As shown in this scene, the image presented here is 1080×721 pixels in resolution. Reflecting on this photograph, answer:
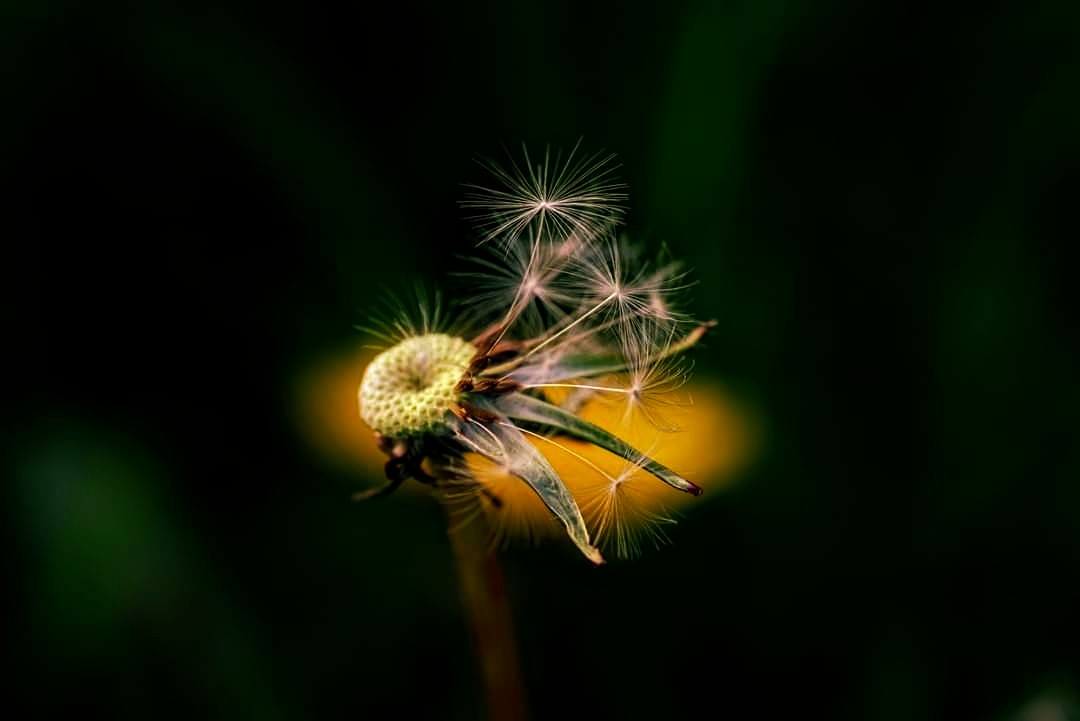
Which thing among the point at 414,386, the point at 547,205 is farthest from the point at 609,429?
the point at 414,386

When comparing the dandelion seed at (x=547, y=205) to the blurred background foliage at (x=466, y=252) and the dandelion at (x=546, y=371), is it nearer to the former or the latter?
the dandelion at (x=546, y=371)

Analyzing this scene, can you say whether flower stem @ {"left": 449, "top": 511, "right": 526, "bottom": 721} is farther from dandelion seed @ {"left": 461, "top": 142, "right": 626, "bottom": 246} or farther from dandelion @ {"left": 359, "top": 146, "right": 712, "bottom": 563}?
dandelion seed @ {"left": 461, "top": 142, "right": 626, "bottom": 246}

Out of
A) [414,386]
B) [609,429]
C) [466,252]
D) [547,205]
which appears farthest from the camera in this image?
[466,252]

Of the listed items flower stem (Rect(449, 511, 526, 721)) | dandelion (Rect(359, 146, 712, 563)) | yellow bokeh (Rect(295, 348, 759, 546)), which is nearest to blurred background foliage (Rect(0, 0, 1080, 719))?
yellow bokeh (Rect(295, 348, 759, 546))

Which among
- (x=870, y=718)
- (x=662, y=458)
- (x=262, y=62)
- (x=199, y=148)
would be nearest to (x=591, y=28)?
(x=262, y=62)

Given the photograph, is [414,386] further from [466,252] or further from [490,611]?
[466,252]

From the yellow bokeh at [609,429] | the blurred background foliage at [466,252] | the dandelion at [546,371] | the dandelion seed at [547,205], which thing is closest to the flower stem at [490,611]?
the dandelion at [546,371]
